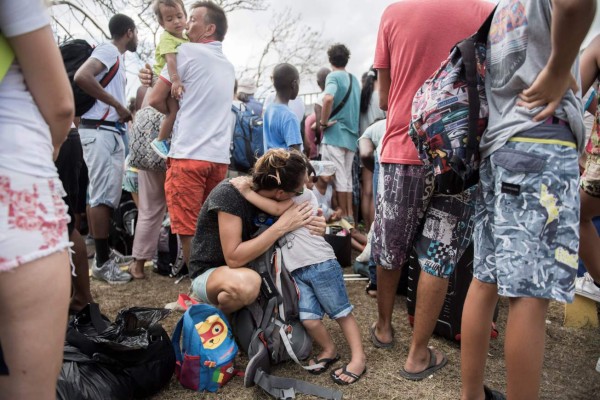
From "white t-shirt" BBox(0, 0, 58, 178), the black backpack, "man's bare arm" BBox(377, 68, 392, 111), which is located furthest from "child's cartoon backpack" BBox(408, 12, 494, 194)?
the black backpack

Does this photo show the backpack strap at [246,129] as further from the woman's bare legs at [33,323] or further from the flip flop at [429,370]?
the woman's bare legs at [33,323]

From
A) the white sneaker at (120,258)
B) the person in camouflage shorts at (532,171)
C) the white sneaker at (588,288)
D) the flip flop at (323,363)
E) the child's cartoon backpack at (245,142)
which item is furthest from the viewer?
the child's cartoon backpack at (245,142)

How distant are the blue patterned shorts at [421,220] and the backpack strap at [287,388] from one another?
0.66 m

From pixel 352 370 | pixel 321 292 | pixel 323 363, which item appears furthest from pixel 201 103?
pixel 352 370

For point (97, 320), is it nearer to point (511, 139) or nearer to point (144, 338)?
point (144, 338)

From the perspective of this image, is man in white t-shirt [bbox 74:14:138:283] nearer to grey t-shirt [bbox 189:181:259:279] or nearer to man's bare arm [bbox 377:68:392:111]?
grey t-shirt [bbox 189:181:259:279]

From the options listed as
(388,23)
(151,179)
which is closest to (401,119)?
(388,23)

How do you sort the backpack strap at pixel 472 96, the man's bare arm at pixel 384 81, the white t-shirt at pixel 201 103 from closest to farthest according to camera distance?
the backpack strap at pixel 472 96 < the man's bare arm at pixel 384 81 < the white t-shirt at pixel 201 103

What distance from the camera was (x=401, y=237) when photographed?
2.11 metres

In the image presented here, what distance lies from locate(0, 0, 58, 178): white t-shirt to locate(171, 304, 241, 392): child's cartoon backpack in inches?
48.0

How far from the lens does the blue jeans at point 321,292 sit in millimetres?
2227

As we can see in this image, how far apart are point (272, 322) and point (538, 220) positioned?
1.34m

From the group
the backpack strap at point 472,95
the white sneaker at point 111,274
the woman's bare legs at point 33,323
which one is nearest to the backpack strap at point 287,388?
the woman's bare legs at point 33,323

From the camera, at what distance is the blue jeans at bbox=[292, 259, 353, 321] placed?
7.30ft
